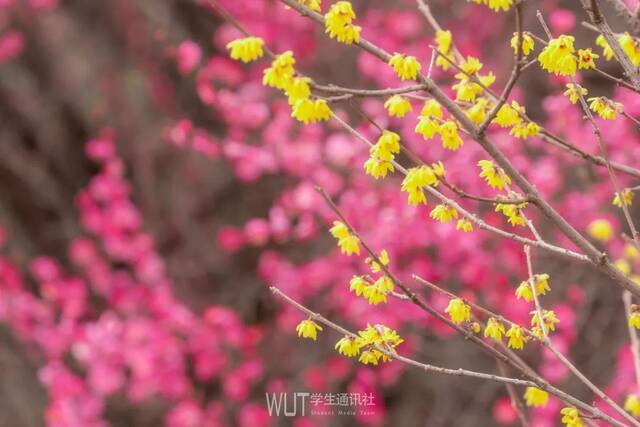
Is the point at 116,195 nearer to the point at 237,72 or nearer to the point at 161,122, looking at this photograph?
the point at 161,122

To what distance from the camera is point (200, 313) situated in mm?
6629

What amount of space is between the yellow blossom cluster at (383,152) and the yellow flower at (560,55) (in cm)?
39

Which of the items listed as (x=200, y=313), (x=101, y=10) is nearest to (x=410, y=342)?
(x=200, y=313)

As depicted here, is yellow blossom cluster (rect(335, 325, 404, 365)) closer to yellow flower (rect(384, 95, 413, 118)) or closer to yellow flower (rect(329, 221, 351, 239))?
yellow flower (rect(329, 221, 351, 239))

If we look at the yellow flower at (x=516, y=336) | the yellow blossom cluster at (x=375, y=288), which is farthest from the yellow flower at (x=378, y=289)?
the yellow flower at (x=516, y=336)

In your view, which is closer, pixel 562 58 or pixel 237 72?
pixel 562 58

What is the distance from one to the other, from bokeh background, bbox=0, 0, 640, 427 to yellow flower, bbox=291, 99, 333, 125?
384 centimetres

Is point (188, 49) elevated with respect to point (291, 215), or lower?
elevated

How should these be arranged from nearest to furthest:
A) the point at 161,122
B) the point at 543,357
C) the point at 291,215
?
the point at 543,357, the point at 291,215, the point at 161,122

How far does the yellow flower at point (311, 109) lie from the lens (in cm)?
189

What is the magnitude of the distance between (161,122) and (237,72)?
751mm

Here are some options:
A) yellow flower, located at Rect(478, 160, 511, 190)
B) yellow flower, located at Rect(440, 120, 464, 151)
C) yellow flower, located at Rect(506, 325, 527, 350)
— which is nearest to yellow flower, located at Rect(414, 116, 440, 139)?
yellow flower, located at Rect(440, 120, 464, 151)

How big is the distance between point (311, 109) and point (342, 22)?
21 centimetres

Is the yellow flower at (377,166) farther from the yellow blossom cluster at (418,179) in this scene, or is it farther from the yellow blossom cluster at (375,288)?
the yellow blossom cluster at (375,288)
